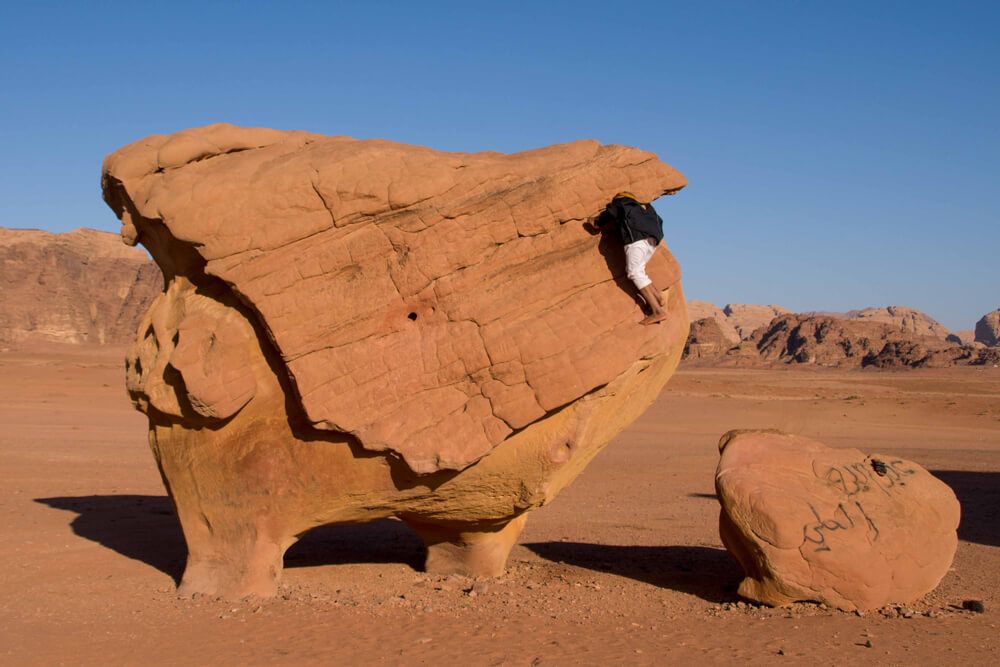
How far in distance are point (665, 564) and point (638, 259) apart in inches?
177

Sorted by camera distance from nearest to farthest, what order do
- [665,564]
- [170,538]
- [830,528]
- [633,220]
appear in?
[633,220] < [830,528] < [665,564] < [170,538]

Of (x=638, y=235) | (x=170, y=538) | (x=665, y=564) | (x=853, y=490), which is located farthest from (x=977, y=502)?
(x=170, y=538)

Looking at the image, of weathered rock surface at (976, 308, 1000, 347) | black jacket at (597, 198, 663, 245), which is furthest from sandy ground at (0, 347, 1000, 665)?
weathered rock surface at (976, 308, 1000, 347)

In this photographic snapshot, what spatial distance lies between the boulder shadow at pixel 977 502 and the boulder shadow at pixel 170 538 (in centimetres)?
839


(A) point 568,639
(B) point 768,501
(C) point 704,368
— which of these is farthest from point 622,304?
(C) point 704,368

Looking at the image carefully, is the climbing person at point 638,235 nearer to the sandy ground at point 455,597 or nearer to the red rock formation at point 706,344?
the sandy ground at point 455,597

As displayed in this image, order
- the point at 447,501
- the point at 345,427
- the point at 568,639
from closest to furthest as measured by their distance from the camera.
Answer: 1. the point at 568,639
2. the point at 345,427
3. the point at 447,501

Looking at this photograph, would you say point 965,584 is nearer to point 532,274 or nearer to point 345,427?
point 532,274

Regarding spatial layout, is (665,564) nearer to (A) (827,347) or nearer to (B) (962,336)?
(A) (827,347)

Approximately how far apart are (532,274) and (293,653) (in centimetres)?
406

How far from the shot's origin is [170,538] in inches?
496

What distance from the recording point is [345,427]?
8.54 metres

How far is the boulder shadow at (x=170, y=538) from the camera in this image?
1140 cm

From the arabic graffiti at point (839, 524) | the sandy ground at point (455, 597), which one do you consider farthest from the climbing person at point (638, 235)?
the sandy ground at point (455, 597)
